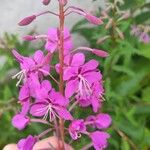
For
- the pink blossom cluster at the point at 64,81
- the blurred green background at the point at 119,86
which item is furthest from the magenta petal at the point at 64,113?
the blurred green background at the point at 119,86

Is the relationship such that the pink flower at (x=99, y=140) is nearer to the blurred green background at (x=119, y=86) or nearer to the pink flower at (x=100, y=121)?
the pink flower at (x=100, y=121)

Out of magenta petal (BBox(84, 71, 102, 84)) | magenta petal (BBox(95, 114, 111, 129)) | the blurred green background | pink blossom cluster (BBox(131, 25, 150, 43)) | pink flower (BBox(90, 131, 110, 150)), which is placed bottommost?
the blurred green background

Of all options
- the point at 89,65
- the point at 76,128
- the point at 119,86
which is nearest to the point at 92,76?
the point at 89,65

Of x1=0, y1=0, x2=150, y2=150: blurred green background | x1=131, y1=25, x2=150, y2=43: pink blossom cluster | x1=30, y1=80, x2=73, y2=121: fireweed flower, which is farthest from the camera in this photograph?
x1=131, y1=25, x2=150, y2=43: pink blossom cluster

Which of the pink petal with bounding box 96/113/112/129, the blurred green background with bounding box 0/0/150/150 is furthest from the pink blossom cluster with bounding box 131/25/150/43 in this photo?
the pink petal with bounding box 96/113/112/129

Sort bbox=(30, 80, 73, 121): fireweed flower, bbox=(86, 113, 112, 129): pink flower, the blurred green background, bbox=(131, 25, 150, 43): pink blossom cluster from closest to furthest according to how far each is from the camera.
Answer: bbox=(30, 80, 73, 121): fireweed flower
bbox=(86, 113, 112, 129): pink flower
the blurred green background
bbox=(131, 25, 150, 43): pink blossom cluster

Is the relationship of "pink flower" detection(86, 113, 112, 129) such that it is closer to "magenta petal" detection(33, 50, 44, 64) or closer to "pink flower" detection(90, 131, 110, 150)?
"pink flower" detection(90, 131, 110, 150)
